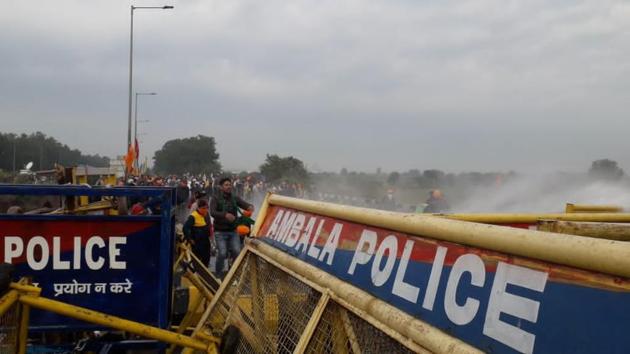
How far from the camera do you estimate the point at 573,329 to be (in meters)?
1.39

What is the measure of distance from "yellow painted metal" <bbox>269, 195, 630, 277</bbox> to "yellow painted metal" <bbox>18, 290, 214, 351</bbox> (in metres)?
1.76

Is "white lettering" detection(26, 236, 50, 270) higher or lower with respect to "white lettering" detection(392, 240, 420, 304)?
lower

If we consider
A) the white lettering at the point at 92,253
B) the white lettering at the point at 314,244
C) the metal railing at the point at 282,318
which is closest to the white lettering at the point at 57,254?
the white lettering at the point at 92,253

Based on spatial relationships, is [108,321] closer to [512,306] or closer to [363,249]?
[363,249]

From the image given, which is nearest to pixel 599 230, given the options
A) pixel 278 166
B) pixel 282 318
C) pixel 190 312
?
pixel 282 318

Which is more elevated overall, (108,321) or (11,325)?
(108,321)

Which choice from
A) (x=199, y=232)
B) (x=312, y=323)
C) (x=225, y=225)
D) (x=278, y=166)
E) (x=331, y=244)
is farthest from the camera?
(x=278, y=166)

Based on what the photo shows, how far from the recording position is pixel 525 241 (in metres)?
1.56

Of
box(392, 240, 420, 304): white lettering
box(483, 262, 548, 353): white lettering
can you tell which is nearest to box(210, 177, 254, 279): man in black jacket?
box(392, 240, 420, 304): white lettering

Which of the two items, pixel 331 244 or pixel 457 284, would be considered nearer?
pixel 457 284

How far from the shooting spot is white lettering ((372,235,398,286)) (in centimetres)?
223

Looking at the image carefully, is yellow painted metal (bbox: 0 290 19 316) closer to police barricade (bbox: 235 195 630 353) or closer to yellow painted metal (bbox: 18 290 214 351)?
yellow painted metal (bbox: 18 290 214 351)

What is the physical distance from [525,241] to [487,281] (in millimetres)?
194

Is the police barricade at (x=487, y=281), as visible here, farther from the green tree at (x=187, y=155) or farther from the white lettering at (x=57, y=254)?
the green tree at (x=187, y=155)
